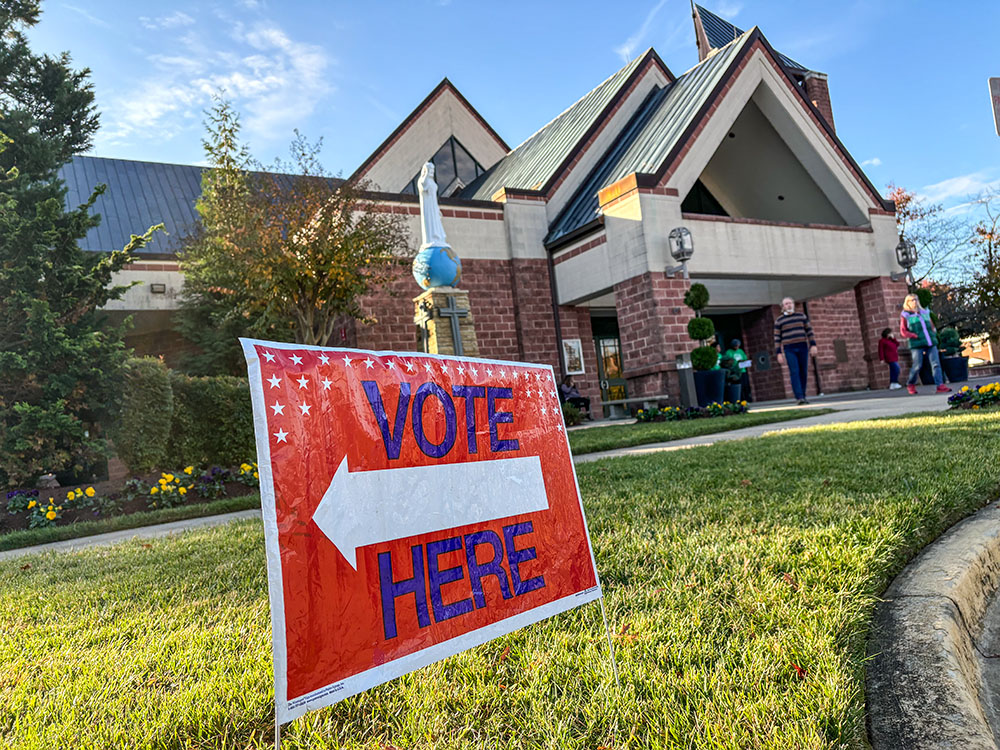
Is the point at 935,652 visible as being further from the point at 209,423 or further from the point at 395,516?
the point at 209,423

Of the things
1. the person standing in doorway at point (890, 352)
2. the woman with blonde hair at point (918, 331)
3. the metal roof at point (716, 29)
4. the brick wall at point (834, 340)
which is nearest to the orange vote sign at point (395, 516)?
the woman with blonde hair at point (918, 331)

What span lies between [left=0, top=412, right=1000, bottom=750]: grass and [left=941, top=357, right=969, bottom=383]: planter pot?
44.7 ft

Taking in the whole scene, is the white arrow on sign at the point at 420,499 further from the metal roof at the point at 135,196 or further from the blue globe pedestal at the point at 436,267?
the metal roof at the point at 135,196

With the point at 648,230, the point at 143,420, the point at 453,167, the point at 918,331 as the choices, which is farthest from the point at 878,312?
the point at 143,420

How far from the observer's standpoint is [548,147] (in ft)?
65.9

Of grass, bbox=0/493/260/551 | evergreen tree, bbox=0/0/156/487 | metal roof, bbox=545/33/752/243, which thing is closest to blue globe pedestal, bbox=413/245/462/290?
Result: evergreen tree, bbox=0/0/156/487

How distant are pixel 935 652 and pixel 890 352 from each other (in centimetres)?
1701

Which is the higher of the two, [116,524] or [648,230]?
[648,230]

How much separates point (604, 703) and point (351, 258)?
12.5 metres

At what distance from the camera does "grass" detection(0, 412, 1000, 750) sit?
1738 mm

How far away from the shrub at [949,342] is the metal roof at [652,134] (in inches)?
312

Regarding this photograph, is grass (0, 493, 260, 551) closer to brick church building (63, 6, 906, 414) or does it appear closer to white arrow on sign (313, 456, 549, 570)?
white arrow on sign (313, 456, 549, 570)

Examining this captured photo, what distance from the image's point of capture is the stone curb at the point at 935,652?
5.28 feet

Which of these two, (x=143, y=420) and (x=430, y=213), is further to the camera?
(x=430, y=213)
